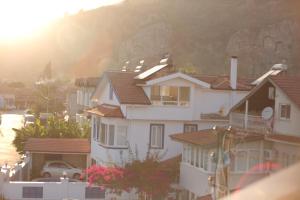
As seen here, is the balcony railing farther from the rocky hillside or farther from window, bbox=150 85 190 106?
the rocky hillside

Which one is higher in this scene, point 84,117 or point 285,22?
point 285,22

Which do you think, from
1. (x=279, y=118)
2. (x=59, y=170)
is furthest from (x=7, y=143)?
(x=279, y=118)

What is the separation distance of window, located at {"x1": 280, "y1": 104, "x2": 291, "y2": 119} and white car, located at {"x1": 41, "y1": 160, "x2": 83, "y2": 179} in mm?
17664

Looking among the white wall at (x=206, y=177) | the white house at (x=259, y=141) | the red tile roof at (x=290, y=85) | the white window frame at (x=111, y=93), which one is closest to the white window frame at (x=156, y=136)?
the white window frame at (x=111, y=93)

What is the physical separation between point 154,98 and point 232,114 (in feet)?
19.0

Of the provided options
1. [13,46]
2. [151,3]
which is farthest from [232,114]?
[13,46]

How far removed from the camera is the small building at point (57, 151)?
1583 inches

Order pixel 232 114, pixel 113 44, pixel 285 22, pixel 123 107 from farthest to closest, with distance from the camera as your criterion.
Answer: pixel 113 44, pixel 285 22, pixel 123 107, pixel 232 114

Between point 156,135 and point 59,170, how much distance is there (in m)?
8.63

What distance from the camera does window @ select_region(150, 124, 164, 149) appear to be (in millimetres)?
34562

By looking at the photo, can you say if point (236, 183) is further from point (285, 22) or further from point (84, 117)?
point (285, 22)

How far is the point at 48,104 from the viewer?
7762 centimetres

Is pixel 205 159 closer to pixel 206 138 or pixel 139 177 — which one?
pixel 206 138

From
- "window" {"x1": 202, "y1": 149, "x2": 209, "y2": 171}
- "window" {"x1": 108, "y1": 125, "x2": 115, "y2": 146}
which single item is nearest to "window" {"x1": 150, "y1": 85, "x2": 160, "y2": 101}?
"window" {"x1": 108, "y1": 125, "x2": 115, "y2": 146}
